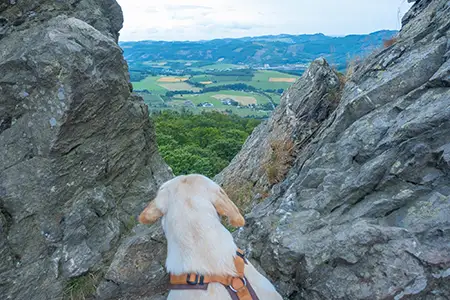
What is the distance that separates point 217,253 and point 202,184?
67 cm

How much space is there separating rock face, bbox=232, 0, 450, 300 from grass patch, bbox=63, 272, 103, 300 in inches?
80.1

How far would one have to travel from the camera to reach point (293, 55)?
96.2 meters

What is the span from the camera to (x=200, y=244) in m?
3.20

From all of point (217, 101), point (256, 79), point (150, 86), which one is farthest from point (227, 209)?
point (256, 79)

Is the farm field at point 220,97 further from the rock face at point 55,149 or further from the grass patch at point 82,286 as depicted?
the grass patch at point 82,286

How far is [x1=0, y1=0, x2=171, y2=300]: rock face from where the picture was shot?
429 cm

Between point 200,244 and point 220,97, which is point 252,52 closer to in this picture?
point 220,97

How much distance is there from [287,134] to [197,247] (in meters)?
4.45

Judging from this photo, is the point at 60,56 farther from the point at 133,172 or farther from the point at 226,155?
the point at 226,155

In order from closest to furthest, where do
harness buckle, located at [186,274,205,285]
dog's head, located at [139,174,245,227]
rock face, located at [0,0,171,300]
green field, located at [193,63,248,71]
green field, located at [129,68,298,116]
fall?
harness buckle, located at [186,274,205,285], dog's head, located at [139,174,245,227], rock face, located at [0,0,171,300], green field, located at [129,68,298,116], green field, located at [193,63,248,71]

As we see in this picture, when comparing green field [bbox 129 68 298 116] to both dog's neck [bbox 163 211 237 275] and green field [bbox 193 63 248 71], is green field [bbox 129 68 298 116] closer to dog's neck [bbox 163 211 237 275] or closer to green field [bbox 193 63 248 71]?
green field [bbox 193 63 248 71]

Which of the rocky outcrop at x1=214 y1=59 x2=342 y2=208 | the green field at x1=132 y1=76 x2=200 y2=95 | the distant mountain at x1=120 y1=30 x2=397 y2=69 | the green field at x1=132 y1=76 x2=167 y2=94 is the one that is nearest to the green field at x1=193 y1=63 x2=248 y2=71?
the distant mountain at x1=120 y1=30 x2=397 y2=69

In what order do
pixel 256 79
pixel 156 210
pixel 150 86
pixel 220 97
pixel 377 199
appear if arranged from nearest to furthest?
pixel 156 210
pixel 377 199
pixel 220 97
pixel 150 86
pixel 256 79

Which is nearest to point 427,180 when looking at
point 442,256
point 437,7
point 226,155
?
point 442,256
